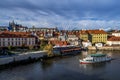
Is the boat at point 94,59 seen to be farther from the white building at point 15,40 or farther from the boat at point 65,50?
the white building at point 15,40

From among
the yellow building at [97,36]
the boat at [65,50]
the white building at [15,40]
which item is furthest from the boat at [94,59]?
the yellow building at [97,36]

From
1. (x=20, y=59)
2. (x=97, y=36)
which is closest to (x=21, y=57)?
(x=20, y=59)

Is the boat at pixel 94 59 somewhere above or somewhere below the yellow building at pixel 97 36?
below

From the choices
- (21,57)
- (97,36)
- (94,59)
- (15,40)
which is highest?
(97,36)

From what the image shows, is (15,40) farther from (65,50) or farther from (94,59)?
(94,59)

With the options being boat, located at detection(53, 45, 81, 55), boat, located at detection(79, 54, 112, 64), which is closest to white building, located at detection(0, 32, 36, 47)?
boat, located at detection(53, 45, 81, 55)

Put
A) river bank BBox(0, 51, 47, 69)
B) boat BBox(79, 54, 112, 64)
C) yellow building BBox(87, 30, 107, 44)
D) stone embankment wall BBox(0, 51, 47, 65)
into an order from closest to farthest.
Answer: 1. river bank BBox(0, 51, 47, 69)
2. stone embankment wall BBox(0, 51, 47, 65)
3. boat BBox(79, 54, 112, 64)
4. yellow building BBox(87, 30, 107, 44)

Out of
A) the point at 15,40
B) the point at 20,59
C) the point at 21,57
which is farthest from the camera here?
the point at 15,40

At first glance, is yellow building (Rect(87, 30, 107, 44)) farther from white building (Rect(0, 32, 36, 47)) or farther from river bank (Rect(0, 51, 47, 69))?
river bank (Rect(0, 51, 47, 69))

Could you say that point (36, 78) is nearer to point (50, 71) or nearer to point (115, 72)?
point (50, 71)

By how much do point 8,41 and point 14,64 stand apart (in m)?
7.57

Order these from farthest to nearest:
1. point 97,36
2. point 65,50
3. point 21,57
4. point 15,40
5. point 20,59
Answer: point 97,36, point 15,40, point 65,50, point 21,57, point 20,59

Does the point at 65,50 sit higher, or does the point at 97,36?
the point at 97,36

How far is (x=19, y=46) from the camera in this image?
21562 mm
